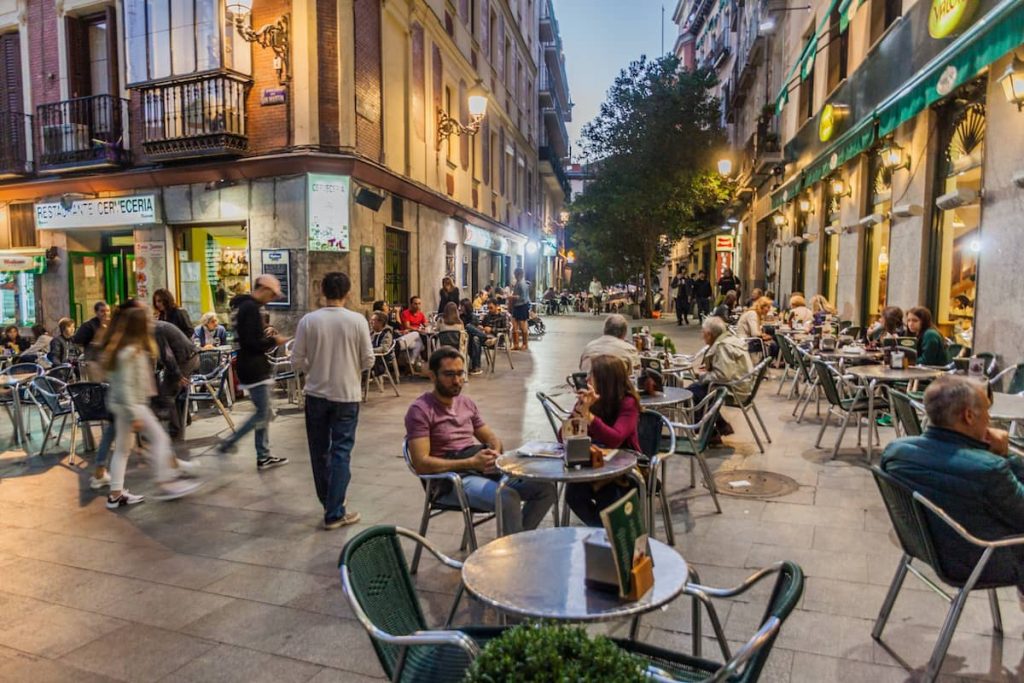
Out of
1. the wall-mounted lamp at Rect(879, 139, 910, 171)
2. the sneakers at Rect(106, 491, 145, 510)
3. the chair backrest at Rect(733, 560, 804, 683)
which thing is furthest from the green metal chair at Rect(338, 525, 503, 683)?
the wall-mounted lamp at Rect(879, 139, 910, 171)

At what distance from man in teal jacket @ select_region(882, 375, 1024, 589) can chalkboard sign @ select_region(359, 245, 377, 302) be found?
34.5 feet

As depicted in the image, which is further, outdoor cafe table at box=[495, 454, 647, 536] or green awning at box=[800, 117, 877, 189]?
green awning at box=[800, 117, 877, 189]

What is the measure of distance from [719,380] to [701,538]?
2.55 metres

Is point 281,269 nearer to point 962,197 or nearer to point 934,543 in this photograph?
point 962,197

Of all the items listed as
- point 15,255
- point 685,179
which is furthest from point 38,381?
point 685,179

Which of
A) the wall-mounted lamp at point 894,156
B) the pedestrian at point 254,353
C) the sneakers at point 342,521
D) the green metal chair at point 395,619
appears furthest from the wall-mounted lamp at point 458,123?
the green metal chair at point 395,619

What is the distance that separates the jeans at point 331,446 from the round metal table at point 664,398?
2298mm

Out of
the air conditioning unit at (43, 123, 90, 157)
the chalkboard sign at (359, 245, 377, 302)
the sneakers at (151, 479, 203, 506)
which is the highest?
the air conditioning unit at (43, 123, 90, 157)

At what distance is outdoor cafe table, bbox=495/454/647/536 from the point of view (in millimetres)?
3381

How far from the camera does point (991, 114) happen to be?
7.50 metres

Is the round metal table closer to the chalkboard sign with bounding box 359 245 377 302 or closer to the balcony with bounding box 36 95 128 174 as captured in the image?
the chalkboard sign with bounding box 359 245 377 302

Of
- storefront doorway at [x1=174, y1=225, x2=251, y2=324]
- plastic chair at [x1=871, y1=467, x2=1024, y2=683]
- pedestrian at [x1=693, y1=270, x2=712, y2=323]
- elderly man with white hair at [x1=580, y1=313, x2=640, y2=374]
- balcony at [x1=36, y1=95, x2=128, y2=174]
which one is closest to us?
plastic chair at [x1=871, y1=467, x2=1024, y2=683]

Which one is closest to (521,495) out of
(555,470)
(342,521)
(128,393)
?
(555,470)

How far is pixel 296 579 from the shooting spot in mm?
4059
